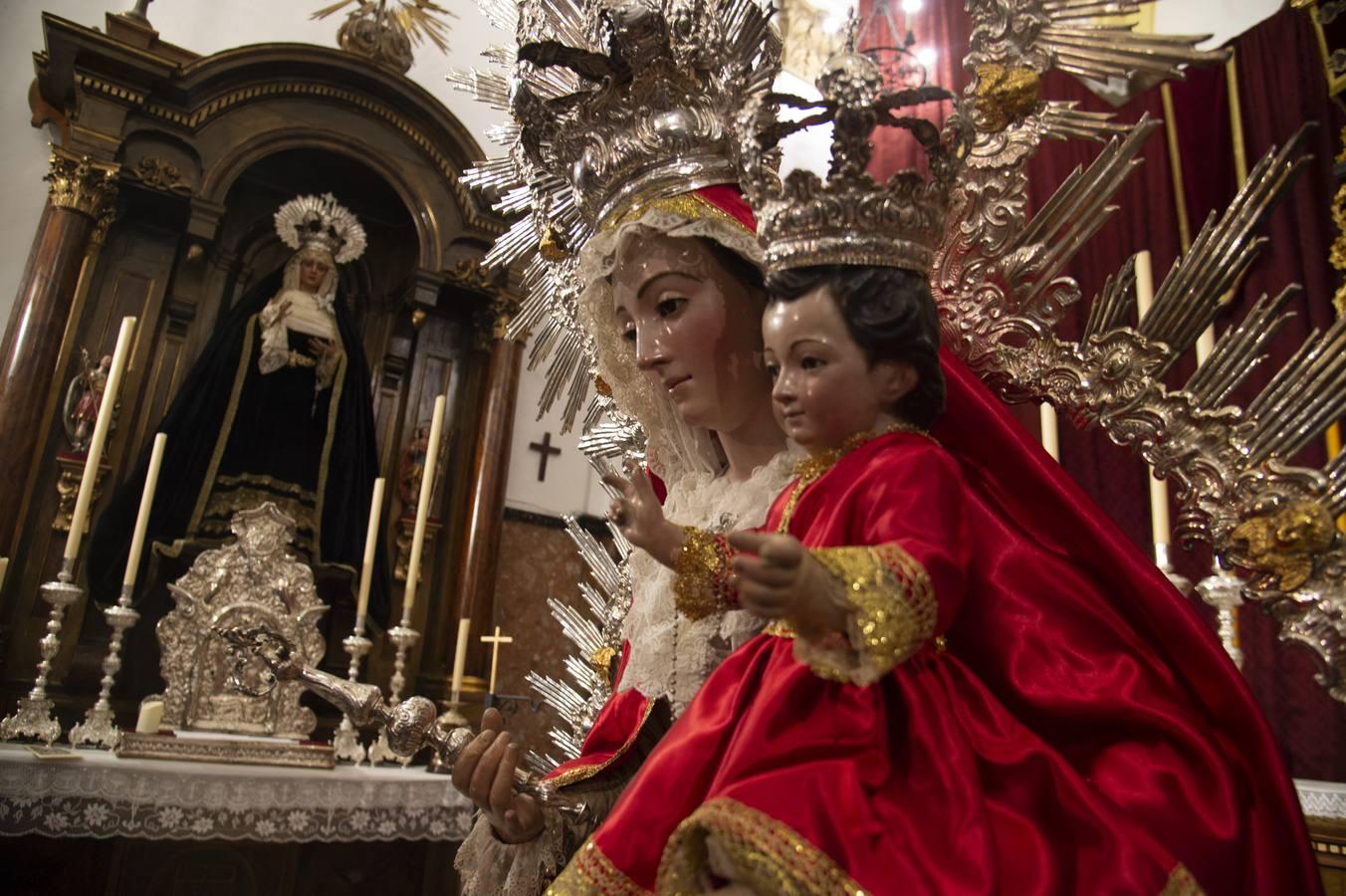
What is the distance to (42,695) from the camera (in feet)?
9.40

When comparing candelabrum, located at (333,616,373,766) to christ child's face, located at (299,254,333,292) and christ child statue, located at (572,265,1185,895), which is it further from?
christ child statue, located at (572,265,1185,895)

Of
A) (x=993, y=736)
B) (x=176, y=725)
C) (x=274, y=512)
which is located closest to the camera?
(x=993, y=736)

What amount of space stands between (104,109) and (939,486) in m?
4.15

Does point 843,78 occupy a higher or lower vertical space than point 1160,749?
higher

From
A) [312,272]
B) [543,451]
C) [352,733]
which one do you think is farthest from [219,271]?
[352,733]

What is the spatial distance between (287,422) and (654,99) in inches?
125

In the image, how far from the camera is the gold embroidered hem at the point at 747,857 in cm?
68

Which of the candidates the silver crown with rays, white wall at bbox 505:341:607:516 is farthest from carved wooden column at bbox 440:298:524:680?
the silver crown with rays

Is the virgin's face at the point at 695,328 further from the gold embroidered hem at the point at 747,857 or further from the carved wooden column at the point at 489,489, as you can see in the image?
the carved wooden column at the point at 489,489

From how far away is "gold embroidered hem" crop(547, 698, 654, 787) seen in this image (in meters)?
1.22

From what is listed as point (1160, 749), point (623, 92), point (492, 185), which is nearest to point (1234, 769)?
point (1160, 749)

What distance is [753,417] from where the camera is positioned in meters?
1.30

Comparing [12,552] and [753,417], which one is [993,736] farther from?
[12,552]

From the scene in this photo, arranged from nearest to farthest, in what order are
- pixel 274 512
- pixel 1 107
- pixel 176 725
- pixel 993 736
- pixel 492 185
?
pixel 993 736
pixel 492 185
pixel 176 725
pixel 274 512
pixel 1 107
